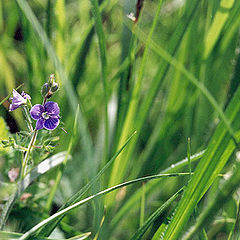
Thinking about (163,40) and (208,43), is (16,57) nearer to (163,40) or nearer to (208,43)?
(163,40)

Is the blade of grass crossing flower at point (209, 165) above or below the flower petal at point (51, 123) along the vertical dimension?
above

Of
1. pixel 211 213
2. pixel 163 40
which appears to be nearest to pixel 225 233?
pixel 211 213

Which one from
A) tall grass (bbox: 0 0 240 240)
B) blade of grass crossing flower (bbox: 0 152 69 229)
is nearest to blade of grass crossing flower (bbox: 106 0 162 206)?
tall grass (bbox: 0 0 240 240)

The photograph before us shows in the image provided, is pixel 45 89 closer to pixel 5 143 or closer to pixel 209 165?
pixel 5 143

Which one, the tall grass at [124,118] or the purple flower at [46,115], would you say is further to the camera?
the tall grass at [124,118]

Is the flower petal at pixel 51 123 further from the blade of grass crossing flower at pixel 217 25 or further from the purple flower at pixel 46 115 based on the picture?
the blade of grass crossing flower at pixel 217 25

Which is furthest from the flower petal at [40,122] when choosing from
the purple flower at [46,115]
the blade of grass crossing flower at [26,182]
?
the blade of grass crossing flower at [26,182]
